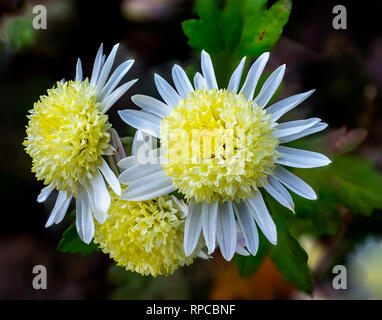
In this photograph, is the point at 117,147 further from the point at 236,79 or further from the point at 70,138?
the point at 236,79

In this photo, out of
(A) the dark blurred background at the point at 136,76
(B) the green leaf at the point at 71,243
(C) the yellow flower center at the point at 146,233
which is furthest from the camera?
(A) the dark blurred background at the point at 136,76

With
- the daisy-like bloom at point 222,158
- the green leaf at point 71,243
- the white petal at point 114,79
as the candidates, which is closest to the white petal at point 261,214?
the daisy-like bloom at point 222,158

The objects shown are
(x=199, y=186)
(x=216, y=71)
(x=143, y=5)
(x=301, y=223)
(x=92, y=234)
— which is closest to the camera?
(x=199, y=186)

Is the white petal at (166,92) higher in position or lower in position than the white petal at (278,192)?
higher

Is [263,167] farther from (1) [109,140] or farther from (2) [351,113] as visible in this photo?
(2) [351,113]

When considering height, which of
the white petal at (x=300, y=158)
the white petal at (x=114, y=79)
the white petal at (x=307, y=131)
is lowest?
the white petal at (x=300, y=158)

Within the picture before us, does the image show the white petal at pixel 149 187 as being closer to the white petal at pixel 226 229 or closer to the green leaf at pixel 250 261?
the white petal at pixel 226 229

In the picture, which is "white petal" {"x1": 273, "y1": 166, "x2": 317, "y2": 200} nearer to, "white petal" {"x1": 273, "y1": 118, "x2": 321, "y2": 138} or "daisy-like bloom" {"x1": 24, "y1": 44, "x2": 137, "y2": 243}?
"white petal" {"x1": 273, "y1": 118, "x2": 321, "y2": 138}

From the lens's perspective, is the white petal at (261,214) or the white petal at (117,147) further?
the white petal at (117,147)

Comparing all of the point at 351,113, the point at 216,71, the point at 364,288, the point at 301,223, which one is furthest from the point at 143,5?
the point at 364,288
